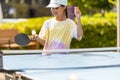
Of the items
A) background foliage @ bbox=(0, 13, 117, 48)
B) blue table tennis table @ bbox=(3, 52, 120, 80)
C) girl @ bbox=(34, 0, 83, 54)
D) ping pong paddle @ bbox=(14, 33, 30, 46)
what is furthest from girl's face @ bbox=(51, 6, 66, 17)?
background foliage @ bbox=(0, 13, 117, 48)

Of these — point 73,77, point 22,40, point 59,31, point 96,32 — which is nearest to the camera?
point 73,77

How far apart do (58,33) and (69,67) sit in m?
1.35

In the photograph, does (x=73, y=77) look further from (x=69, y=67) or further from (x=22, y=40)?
(x=22, y=40)

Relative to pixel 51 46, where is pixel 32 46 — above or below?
below

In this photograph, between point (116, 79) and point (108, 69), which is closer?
point (116, 79)

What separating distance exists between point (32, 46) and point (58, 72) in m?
8.70

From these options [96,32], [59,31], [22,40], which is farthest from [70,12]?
[96,32]

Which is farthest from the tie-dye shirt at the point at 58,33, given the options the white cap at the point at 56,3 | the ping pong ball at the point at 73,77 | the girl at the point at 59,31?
the ping pong ball at the point at 73,77

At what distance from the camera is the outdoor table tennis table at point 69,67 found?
306 cm

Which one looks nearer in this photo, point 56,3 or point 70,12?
point 56,3

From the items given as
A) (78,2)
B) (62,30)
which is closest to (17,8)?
(78,2)

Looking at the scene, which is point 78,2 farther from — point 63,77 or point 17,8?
point 17,8

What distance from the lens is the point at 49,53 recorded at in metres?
4.58

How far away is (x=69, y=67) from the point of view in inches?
139
